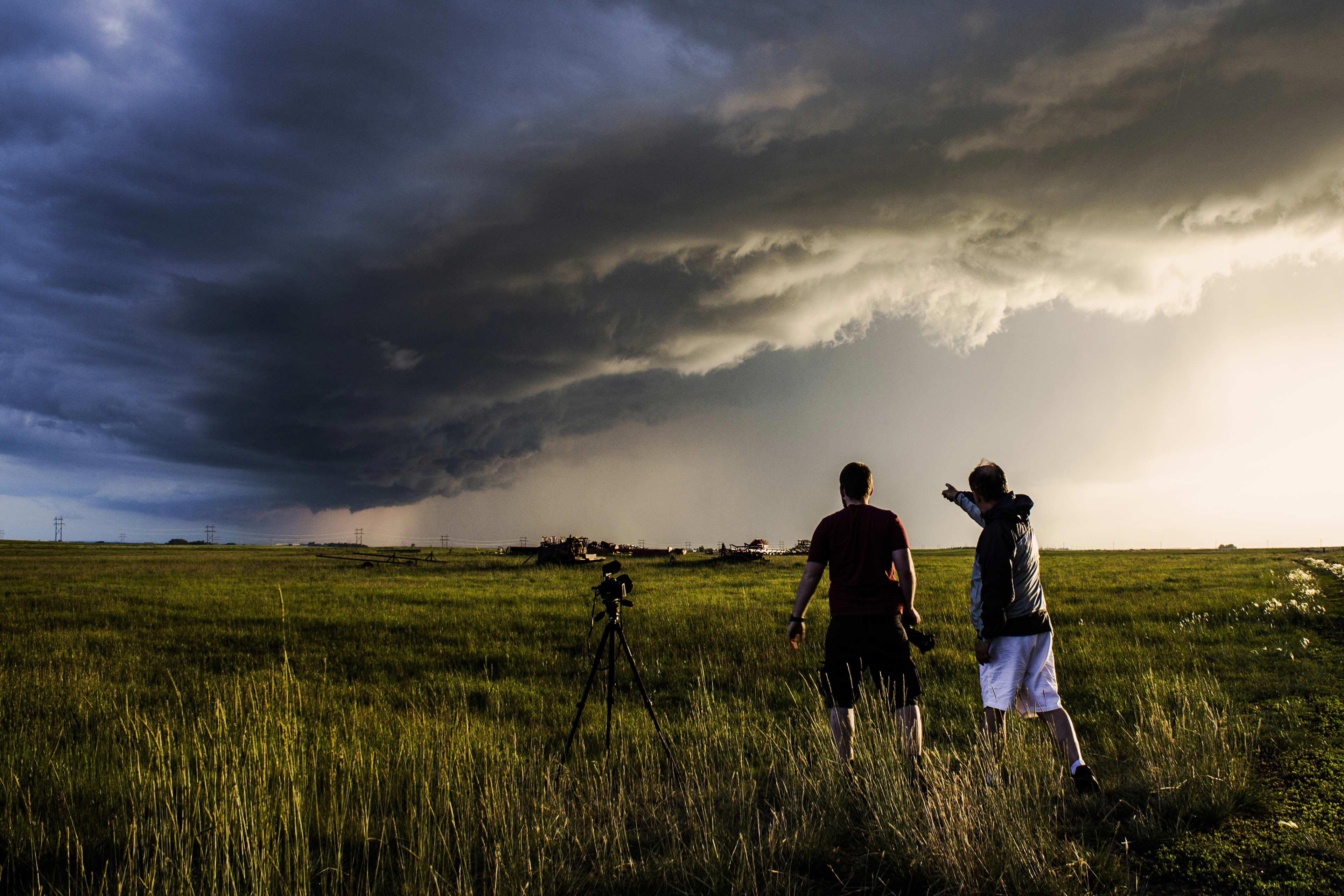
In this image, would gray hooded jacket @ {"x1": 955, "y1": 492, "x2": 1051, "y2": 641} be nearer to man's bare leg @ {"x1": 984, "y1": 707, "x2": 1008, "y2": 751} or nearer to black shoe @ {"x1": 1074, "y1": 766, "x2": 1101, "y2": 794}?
man's bare leg @ {"x1": 984, "y1": 707, "x2": 1008, "y2": 751}

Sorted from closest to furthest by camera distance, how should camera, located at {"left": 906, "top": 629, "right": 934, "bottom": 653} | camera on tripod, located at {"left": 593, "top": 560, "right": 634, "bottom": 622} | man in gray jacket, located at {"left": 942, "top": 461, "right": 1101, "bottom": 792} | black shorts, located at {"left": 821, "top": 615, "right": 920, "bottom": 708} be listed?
man in gray jacket, located at {"left": 942, "top": 461, "right": 1101, "bottom": 792}, black shorts, located at {"left": 821, "top": 615, "right": 920, "bottom": 708}, camera, located at {"left": 906, "top": 629, "right": 934, "bottom": 653}, camera on tripod, located at {"left": 593, "top": 560, "right": 634, "bottom": 622}

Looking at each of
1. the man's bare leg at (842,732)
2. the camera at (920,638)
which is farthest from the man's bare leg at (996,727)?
the man's bare leg at (842,732)

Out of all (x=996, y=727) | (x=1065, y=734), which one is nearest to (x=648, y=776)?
(x=996, y=727)

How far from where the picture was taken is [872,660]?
5293 mm

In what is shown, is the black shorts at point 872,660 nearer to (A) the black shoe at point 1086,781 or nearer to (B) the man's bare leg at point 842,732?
(B) the man's bare leg at point 842,732

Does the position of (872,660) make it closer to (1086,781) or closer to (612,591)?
(1086,781)

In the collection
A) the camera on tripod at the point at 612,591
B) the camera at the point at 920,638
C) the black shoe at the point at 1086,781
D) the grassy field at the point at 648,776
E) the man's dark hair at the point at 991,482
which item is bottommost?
the grassy field at the point at 648,776

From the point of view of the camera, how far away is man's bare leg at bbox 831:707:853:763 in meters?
5.38

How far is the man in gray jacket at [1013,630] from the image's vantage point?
5145mm

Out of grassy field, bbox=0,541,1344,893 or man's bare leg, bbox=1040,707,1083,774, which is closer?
grassy field, bbox=0,541,1344,893

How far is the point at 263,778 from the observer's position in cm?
467

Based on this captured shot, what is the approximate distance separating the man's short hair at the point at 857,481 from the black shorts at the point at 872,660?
39.8 inches

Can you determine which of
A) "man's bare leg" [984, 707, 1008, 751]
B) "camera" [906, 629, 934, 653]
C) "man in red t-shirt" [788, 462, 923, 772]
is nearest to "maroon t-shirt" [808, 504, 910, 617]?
"man in red t-shirt" [788, 462, 923, 772]

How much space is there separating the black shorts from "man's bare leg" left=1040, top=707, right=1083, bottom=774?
0.99m
